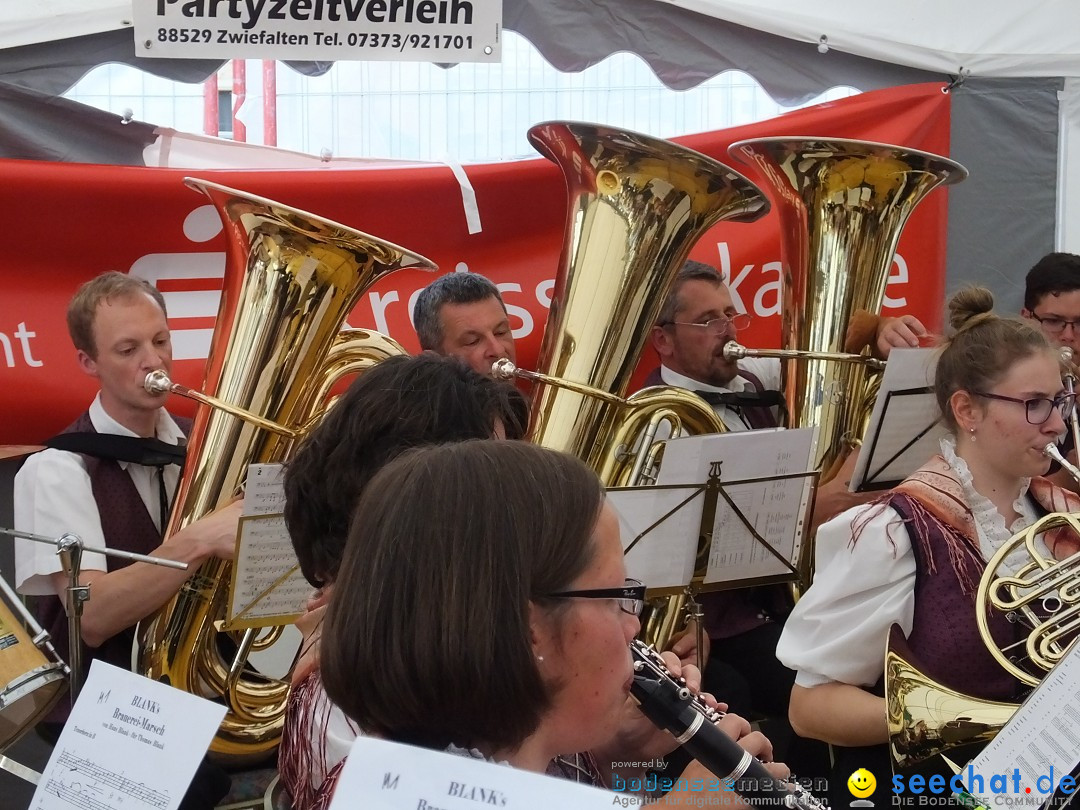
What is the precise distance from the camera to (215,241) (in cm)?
351

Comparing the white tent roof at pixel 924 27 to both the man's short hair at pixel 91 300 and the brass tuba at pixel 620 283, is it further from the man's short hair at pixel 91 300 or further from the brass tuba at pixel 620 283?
the man's short hair at pixel 91 300

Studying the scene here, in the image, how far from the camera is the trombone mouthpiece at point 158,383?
2588mm

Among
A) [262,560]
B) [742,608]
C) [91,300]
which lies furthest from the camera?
[742,608]

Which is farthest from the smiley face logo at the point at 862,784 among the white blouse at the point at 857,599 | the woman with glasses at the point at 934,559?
the white blouse at the point at 857,599

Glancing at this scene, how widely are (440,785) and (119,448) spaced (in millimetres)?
2117

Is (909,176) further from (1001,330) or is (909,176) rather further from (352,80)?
(352,80)

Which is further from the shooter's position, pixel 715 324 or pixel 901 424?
pixel 715 324

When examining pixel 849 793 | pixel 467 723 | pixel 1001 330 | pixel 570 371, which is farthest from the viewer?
pixel 570 371

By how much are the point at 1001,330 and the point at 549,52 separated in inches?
73.3

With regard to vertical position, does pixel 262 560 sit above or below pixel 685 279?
below

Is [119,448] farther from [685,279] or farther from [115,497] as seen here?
[685,279]

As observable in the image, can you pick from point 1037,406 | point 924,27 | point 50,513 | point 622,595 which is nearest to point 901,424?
point 1037,406

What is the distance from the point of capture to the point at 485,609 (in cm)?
92

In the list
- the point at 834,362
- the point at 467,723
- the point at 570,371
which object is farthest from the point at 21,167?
the point at 467,723
